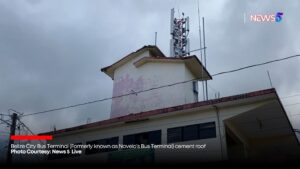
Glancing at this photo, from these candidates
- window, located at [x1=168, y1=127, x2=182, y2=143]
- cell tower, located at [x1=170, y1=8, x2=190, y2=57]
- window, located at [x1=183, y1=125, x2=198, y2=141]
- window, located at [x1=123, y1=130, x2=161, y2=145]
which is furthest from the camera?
cell tower, located at [x1=170, y1=8, x2=190, y2=57]

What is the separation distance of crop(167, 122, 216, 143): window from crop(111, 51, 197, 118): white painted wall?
5.19m

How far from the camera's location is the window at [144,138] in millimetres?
18922

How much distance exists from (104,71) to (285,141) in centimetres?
1645

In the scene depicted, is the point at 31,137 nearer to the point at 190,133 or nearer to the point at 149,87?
the point at 149,87

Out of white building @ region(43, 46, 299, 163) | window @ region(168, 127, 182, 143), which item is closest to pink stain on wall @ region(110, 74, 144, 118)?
white building @ region(43, 46, 299, 163)

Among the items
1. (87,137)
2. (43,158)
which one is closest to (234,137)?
(87,137)

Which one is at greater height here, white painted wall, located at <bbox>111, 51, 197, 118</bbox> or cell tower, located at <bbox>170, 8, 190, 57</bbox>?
cell tower, located at <bbox>170, 8, 190, 57</bbox>

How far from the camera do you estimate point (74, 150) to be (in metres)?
22.6

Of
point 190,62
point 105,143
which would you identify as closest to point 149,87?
point 190,62

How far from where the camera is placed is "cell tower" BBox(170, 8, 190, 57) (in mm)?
31184

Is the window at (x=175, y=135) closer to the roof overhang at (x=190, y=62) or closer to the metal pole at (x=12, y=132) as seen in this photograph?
the roof overhang at (x=190, y=62)

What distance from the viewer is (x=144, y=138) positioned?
1948cm

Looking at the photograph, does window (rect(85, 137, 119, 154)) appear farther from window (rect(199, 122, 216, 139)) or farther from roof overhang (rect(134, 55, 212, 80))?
roof overhang (rect(134, 55, 212, 80))

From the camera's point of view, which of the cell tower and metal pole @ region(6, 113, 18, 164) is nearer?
metal pole @ region(6, 113, 18, 164)
